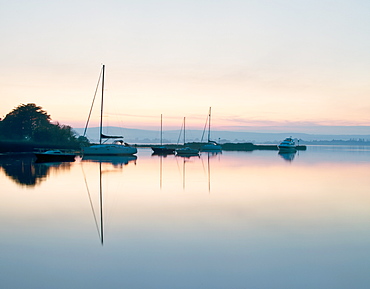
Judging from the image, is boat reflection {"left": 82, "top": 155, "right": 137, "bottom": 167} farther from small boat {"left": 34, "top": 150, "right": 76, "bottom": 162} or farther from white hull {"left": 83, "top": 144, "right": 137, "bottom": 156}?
small boat {"left": 34, "top": 150, "right": 76, "bottom": 162}

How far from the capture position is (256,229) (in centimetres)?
1288

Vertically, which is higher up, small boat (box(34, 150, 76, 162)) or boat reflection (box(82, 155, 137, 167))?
small boat (box(34, 150, 76, 162))

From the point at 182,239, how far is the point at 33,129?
77694 mm

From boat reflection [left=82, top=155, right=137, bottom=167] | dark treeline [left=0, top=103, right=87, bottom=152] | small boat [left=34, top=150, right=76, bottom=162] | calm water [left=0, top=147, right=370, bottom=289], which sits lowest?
boat reflection [left=82, top=155, right=137, bottom=167]

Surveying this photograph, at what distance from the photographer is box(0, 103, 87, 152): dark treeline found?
247ft

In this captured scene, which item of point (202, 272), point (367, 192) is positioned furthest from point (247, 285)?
point (367, 192)

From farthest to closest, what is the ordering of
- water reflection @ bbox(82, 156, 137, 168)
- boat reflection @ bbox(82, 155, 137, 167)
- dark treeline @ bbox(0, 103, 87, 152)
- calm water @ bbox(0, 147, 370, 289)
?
dark treeline @ bbox(0, 103, 87, 152) < boat reflection @ bbox(82, 155, 137, 167) < water reflection @ bbox(82, 156, 137, 168) < calm water @ bbox(0, 147, 370, 289)

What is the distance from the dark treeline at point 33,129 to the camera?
75188 millimetres

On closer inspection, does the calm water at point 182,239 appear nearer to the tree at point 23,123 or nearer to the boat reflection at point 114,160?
the boat reflection at point 114,160

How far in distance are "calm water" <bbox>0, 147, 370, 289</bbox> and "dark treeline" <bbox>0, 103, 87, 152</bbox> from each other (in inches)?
2261

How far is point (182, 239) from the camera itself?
11.4m

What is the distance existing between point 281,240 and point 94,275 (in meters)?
6.10

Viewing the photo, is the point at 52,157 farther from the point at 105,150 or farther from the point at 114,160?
the point at 105,150

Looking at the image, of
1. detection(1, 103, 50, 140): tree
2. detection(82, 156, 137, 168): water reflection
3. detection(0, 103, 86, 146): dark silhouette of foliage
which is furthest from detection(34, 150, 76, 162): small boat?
detection(1, 103, 50, 140): tree
